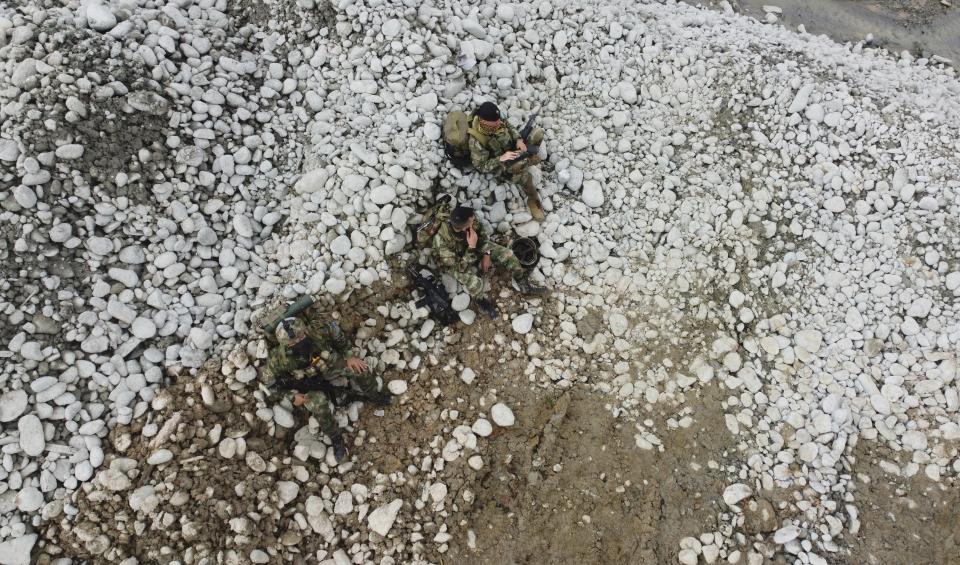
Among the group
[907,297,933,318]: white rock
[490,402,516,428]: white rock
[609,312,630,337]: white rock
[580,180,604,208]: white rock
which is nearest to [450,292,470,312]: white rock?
[490,402,516,428]: white rock

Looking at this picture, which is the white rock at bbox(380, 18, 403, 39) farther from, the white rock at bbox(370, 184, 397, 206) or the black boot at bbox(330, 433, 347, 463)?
the black boot at bbox(330, 433, 347, 463)

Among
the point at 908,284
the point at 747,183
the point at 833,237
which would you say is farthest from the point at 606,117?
the point at 908,284

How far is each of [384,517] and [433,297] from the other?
2.28m

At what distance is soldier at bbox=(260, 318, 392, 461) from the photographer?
18.5 feet

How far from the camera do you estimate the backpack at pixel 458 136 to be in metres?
6.65

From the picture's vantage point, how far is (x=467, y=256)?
638cm

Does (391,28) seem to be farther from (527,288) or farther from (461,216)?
(527,288)

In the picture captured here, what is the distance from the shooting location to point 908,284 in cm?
696

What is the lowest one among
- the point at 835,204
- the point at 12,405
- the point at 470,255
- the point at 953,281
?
the point at 12,405

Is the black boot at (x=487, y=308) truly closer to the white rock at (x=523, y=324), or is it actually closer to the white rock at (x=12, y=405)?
the white rock at (x=523, y=324)

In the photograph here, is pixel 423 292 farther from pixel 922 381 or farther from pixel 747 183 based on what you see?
pixel 922 381

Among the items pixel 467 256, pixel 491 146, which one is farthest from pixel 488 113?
pixel 467 256

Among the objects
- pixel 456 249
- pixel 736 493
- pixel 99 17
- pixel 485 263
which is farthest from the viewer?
pixel 485 263

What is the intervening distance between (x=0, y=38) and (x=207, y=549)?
5.31 m
